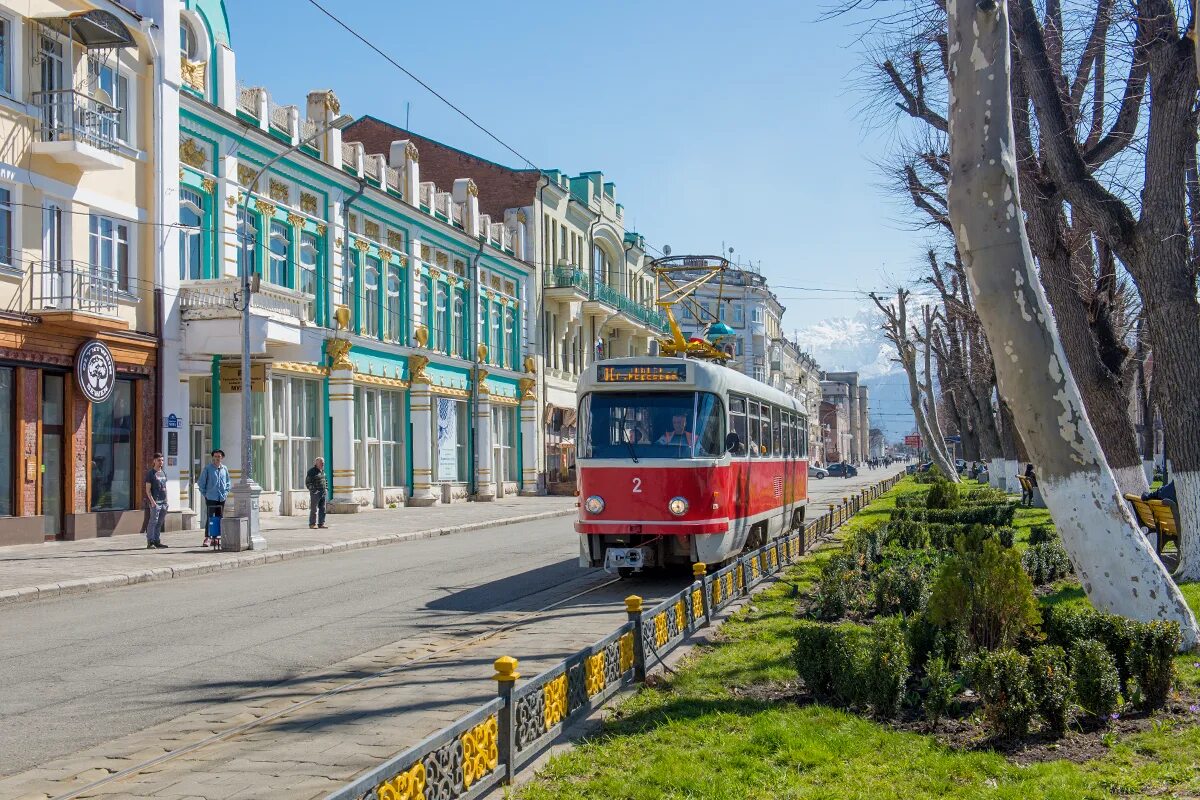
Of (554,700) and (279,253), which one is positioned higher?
(279,253)

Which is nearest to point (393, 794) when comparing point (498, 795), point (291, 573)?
point (498, 795)

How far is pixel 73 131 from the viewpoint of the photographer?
68.6 ft

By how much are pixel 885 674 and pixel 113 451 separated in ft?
63.1

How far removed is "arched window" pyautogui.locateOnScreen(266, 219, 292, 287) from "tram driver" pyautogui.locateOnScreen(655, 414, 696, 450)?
17.2m

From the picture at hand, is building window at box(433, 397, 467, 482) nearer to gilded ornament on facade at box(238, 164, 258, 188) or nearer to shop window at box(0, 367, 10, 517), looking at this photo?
gilded ornament on facade at box(238, 164, 258, 188)

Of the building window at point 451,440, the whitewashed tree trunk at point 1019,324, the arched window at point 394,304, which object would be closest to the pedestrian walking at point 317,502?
the arched window at point 394,304

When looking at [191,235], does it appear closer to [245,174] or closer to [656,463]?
[245,174]

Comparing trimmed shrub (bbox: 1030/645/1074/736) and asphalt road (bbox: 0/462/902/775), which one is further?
asphalt road (bbox: 0/462/902/775)

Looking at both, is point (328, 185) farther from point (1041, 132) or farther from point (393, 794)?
point (393, 794)

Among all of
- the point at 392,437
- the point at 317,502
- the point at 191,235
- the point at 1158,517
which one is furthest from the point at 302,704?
the point at 392,437

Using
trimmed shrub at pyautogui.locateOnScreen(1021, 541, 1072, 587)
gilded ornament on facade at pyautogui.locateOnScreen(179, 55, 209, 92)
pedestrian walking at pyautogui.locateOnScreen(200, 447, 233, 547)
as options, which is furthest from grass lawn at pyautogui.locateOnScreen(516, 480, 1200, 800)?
gilded ornament on facade at pyautogui.locateOnScreen(179, 55, 209, 92)

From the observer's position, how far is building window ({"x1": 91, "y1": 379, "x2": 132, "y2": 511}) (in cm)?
2195

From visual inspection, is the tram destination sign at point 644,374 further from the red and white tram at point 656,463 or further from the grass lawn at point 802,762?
the grass lawn at point 802,762

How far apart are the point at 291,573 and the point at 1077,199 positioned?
1243 cm
